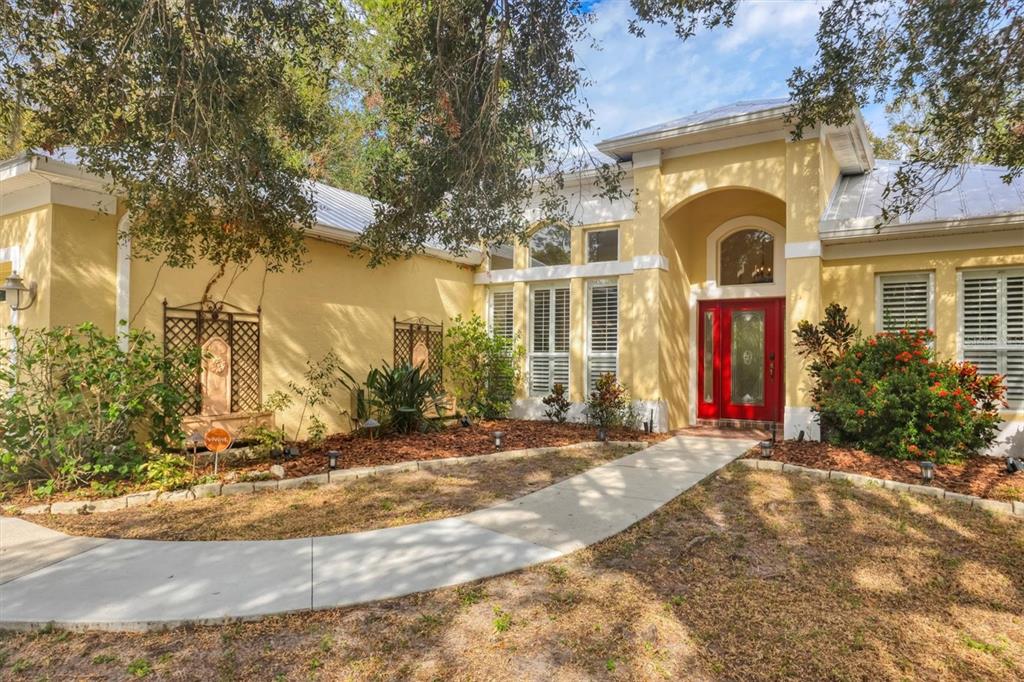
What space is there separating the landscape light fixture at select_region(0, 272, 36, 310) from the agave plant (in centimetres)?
434

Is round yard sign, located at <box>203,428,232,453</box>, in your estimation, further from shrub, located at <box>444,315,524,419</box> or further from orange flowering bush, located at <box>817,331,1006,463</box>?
orange flowering bush, located at <box>817,331,1006,463</box>

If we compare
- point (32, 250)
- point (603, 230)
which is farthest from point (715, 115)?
point (32, 250)

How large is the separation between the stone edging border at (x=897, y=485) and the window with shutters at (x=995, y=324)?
3032 millimetres

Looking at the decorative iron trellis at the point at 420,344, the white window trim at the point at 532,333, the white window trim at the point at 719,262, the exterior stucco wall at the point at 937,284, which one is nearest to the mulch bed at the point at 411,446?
the white window trim at the point at 532,333

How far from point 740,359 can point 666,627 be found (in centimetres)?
826

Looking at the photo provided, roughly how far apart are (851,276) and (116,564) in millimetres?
9644

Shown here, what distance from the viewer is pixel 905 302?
8.61 meters

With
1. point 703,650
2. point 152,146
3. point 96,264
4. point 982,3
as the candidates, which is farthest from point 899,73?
point 96,264

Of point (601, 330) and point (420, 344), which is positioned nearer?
point (601, 330)

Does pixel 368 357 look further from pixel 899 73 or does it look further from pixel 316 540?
pixel 899 73

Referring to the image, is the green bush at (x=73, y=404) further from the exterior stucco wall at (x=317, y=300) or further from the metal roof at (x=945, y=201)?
the metal roof at (x=945, y=201)

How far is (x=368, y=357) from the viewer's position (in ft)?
32.3

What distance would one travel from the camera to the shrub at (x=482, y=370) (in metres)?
11.0

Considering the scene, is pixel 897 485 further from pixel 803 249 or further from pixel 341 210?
pixel 341 210
